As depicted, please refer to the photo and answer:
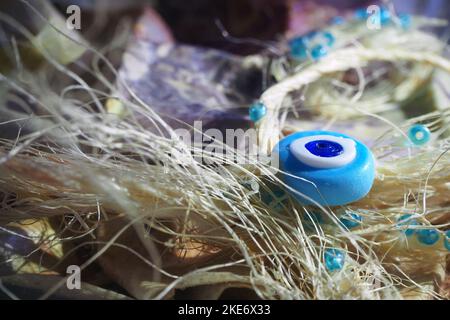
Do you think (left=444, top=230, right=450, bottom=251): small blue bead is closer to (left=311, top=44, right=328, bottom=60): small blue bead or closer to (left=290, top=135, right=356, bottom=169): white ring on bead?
(left=290, top=135, right=356, bottom=169): white ring on bead

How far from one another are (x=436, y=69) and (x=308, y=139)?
1.47 feet

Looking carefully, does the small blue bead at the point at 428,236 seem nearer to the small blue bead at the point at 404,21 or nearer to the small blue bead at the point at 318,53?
the small blue bead at the point at 318,53

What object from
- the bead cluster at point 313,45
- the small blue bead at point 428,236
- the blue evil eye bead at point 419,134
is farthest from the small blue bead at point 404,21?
the small blue bead at point 428,236

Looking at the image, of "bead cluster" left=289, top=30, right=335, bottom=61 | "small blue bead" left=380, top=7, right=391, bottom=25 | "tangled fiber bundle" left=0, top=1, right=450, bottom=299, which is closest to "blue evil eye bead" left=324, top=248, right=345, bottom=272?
"tangled fiber bundle" left=0, top=1, right=450, bottom=299

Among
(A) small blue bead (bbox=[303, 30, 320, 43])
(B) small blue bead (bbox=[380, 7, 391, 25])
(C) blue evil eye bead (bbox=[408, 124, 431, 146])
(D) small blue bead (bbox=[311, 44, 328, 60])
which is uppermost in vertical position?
(B) small blue bead (bbox=[380, 7, 391, 25])

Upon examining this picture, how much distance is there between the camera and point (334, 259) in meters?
0.50

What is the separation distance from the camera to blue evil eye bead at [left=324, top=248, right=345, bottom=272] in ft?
1.65

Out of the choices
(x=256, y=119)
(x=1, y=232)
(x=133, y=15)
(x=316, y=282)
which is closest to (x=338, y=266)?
(x=316, y=282)

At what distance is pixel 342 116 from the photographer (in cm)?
83

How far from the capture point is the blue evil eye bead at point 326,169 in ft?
1.60

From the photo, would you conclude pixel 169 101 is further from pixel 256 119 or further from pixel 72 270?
pixel 72 270

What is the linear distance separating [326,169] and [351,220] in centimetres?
8

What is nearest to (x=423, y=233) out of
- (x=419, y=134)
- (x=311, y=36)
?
(x=419, y=134)

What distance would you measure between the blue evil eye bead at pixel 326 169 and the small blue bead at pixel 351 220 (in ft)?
0.11
